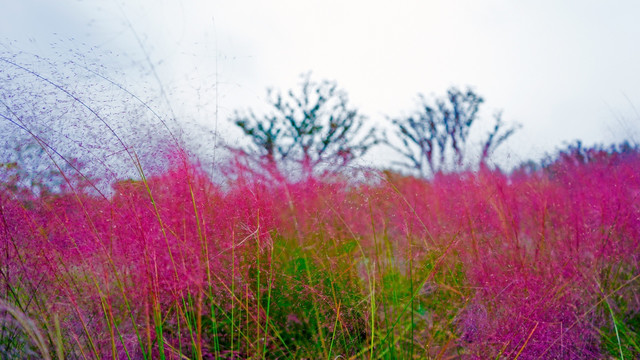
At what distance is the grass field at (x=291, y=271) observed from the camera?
4.17ft

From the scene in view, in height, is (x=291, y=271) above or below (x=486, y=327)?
above

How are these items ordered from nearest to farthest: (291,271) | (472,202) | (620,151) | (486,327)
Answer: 1. (486,327)
2. (291,271)
3. (472,202)
4. (620,151)

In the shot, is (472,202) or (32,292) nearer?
(32,292)

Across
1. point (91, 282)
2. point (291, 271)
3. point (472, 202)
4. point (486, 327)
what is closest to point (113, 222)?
point (91, 282)

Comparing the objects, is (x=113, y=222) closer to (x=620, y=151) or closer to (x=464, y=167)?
(x=464, y=167)

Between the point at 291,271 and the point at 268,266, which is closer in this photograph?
the point at 268,266

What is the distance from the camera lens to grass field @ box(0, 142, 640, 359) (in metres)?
1.27

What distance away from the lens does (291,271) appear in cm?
176

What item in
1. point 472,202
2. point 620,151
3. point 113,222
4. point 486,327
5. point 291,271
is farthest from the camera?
point 620,151


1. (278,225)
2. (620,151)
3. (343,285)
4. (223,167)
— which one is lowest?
(343,285)

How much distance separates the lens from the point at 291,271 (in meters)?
1.76

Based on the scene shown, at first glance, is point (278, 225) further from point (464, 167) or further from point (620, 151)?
point (620, 151)

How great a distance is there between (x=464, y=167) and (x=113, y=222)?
5.39 feet

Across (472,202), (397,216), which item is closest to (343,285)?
(397,216)
